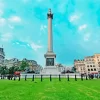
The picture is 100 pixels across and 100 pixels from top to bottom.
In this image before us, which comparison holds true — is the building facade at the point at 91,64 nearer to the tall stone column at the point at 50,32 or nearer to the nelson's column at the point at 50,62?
the tall stone column at the point at 50,32

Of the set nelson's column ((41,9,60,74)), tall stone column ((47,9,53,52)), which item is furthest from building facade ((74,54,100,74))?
nelson's column ((41,9,60,74))

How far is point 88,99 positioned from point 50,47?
69.7 m

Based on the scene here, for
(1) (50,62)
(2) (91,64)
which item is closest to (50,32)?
(1) (50,62)

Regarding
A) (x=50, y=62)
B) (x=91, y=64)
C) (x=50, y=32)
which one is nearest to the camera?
(x=50, y=62)

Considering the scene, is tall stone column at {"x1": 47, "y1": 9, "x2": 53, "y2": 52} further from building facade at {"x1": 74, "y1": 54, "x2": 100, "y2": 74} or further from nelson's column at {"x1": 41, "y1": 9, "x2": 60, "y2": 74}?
building facade at {"x1": 74, "y1": 54, "x2": 100, "y2": 74}

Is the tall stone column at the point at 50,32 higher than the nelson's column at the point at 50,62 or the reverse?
higher

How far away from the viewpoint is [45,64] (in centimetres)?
7688

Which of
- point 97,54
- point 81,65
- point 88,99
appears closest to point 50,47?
point 88,99

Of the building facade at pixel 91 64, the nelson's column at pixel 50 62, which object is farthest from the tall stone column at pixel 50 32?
the building facade at pixel 91 64

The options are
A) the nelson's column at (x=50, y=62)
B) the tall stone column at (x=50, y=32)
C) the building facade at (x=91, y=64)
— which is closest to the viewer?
the nelson's column at (x=50, y=62)

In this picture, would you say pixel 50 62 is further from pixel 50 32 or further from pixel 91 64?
pixel 91 64

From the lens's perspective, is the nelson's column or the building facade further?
the building facade

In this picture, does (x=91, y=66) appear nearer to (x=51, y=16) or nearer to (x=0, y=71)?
(x=0, y=71)

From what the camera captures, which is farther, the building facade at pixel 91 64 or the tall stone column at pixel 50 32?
the building facade at pixel 91 64
